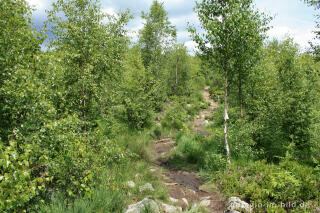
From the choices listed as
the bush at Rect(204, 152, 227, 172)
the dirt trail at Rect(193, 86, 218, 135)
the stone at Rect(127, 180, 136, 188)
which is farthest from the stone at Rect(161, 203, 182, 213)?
the dirt trail at Rect(193, 86, 218, 135)

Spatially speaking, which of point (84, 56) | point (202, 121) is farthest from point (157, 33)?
point (84, 56)

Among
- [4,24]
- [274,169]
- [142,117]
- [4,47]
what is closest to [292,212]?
[274,169]

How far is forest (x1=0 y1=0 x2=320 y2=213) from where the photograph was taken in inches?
172

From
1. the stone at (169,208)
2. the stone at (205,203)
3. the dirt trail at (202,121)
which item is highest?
the dirt trail at (202,121)

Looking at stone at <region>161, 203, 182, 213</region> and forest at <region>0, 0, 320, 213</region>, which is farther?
stone at <region>161, 203, 182, 213</region>

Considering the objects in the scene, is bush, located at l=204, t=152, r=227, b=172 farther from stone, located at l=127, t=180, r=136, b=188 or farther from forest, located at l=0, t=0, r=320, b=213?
stone, located at l=127, t=180, r=136, b=188

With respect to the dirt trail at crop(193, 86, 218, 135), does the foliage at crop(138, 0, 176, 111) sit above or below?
above

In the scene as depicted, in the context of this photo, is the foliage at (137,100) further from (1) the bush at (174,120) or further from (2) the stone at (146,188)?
(2) the stone at (146,188)

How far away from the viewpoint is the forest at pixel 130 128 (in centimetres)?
437

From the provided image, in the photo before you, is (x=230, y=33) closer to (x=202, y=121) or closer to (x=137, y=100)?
(x=137, y=100)

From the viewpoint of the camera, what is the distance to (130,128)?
12711mm

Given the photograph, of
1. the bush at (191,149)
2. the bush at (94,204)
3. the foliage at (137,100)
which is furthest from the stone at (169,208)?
the foliage at (137,100)

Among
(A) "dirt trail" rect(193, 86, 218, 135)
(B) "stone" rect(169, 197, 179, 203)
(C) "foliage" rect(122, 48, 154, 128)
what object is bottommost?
(B) "stone" rect(169, 197, 179, 203)

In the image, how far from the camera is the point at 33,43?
5277 mm
